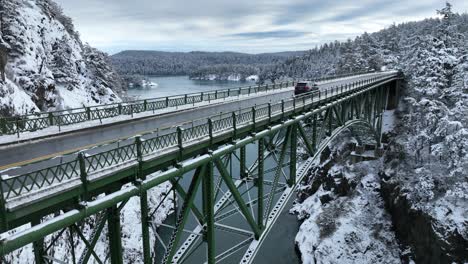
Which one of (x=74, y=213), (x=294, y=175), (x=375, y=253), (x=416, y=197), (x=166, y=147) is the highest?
(x=166, y=147)

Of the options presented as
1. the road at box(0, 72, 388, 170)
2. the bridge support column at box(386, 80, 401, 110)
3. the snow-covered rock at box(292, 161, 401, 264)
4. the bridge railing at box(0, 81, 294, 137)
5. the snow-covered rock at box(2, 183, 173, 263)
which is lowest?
the snow-covered rock at box(292, 161, 401, 264)

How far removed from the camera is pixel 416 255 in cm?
2997

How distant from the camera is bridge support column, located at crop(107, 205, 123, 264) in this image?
352 inches

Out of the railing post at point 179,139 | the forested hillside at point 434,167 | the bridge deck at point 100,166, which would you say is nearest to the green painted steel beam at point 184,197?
the bridge deck at point 100,166

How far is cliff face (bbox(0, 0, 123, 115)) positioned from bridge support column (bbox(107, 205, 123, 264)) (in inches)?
980

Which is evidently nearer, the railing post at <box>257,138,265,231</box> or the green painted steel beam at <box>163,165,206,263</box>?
the green painted steel beam at <box>163,165,206,263</box>

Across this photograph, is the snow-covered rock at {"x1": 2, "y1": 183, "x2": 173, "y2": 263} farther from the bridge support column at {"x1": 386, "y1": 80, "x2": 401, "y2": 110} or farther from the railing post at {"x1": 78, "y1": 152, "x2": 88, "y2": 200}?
the bridge support column at {"x1": 386, "y1": 80, "x2": 401, "y2": 110}

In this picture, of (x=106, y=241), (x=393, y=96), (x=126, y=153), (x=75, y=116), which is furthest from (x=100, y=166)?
(x=393, y=96)

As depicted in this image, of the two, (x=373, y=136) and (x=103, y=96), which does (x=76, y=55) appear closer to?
(x=103, y=96)

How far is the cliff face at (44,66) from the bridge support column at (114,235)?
81.6 feet

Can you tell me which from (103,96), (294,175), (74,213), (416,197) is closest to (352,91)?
(416,197)

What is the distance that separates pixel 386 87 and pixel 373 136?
46.6ft

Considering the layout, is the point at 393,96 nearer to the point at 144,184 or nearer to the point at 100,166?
the point at 144,184

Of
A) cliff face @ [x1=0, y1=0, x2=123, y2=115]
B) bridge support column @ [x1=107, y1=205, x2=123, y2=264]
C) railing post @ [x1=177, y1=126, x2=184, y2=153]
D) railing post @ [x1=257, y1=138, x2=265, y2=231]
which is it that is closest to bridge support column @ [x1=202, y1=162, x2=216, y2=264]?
railing post @ [x1=177, y1=126, x2=184, y2=153]
